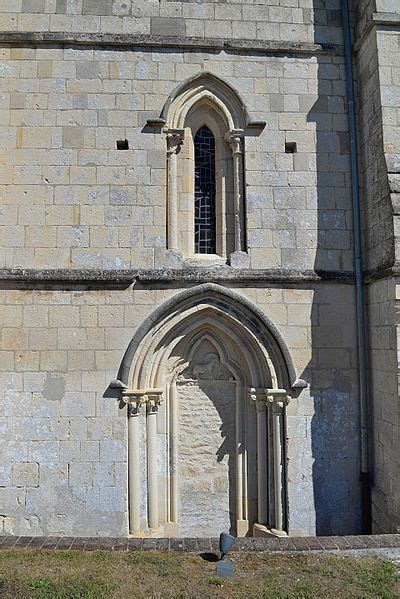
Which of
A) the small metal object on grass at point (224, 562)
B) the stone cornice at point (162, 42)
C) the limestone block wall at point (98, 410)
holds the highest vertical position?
the stone cornice at point (162, 42)

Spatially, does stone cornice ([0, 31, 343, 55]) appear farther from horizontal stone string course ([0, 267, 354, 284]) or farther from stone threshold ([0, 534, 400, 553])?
stone threshold ([0, 534, 400, 553])

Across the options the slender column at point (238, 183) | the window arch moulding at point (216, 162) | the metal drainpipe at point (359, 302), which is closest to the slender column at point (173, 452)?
the window arch moulding at point (216, 162)

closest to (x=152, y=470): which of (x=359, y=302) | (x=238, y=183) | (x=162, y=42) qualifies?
(x=359, y=302)

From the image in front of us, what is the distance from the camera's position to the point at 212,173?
7707mm

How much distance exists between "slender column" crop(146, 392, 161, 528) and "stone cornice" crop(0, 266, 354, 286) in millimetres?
1599

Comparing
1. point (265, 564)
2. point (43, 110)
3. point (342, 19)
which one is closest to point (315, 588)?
point (265, 564)

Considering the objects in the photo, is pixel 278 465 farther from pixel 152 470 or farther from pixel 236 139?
pixel 236 139

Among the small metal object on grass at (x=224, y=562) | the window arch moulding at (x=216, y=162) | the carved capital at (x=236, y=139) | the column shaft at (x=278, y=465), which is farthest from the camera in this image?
the carved capital at (x=236, y=139)

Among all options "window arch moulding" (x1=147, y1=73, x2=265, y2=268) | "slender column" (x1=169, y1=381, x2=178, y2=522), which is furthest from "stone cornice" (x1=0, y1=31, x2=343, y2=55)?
"slender column" (x1=169, y1=381, x2=178, y2=522)

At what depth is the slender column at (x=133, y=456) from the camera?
6805 millimetres

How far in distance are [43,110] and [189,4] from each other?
2723mm

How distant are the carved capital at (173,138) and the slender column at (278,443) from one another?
366 centimetres

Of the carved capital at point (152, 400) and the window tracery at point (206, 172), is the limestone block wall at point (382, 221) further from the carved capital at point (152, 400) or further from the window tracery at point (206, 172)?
the carved capital at point (152, 400)

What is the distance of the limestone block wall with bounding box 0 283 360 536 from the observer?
22.3 ft
